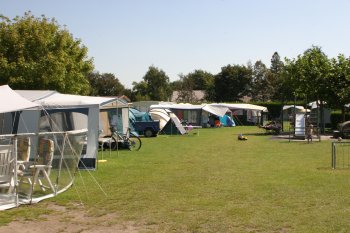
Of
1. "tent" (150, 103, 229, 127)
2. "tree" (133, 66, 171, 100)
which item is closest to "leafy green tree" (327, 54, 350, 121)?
"tent" (150, 103, 229, 127)

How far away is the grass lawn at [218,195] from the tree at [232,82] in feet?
197

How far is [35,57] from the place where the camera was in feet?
83.3

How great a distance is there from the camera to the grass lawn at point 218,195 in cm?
684

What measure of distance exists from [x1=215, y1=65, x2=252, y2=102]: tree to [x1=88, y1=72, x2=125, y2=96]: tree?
54.6 feet

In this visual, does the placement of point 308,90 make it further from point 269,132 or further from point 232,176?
point 232,176

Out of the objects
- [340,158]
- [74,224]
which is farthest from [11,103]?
[340,158]

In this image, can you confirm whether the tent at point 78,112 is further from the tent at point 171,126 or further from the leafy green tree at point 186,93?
Answer: the leafy green tree at point 186,93

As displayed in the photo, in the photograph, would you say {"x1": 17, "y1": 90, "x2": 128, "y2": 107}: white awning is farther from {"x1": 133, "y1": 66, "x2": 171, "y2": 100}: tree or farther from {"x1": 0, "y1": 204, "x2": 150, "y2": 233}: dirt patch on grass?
{"x1": 133, "y1": 66, "x2": 171, "y2": 100}: tree

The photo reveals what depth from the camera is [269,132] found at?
30.6 meters

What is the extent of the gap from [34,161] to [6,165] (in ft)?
3.28

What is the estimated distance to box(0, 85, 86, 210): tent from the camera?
8.12m

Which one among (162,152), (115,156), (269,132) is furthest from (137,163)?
(269,132)

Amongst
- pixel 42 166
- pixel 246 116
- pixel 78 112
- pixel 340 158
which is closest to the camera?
pixel 42 166

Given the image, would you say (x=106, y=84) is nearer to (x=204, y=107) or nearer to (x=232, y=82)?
(x=232, y=82)
